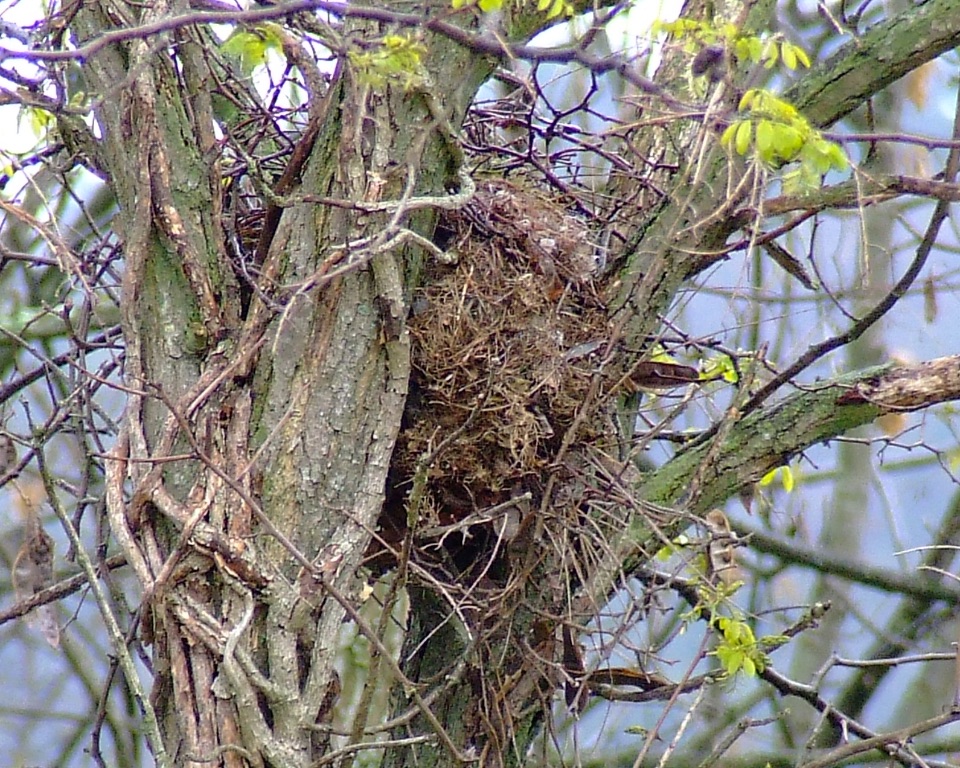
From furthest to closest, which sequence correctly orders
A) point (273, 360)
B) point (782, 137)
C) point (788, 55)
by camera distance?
point (273, 360) → point (788, 55) → point (782, 137)

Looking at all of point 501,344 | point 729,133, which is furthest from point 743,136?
point 501,344

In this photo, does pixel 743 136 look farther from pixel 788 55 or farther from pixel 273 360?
pixel 273 360

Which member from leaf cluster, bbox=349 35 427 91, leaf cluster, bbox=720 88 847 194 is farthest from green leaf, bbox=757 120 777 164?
leaf cluster, bbox=349 35 427 91

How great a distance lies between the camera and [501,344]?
2.15m

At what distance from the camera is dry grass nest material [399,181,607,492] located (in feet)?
6.81

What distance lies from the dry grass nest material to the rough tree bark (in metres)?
0.08

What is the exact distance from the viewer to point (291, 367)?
186 centimetres

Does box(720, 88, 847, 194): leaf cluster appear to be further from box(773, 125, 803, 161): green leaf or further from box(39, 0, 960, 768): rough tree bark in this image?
box(39, 0, 960, 768): rough tree bark

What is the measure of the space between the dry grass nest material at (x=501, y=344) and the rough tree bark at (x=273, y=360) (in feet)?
0.27

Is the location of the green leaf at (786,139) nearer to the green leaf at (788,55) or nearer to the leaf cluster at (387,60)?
the green leaf at (788,55)

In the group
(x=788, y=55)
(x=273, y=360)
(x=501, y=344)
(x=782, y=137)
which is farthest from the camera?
(x=501, y=344)

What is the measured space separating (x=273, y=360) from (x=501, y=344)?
18.7 inches

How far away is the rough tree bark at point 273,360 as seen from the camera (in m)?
1.72

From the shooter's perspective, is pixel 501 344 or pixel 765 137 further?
pixel 501 344
